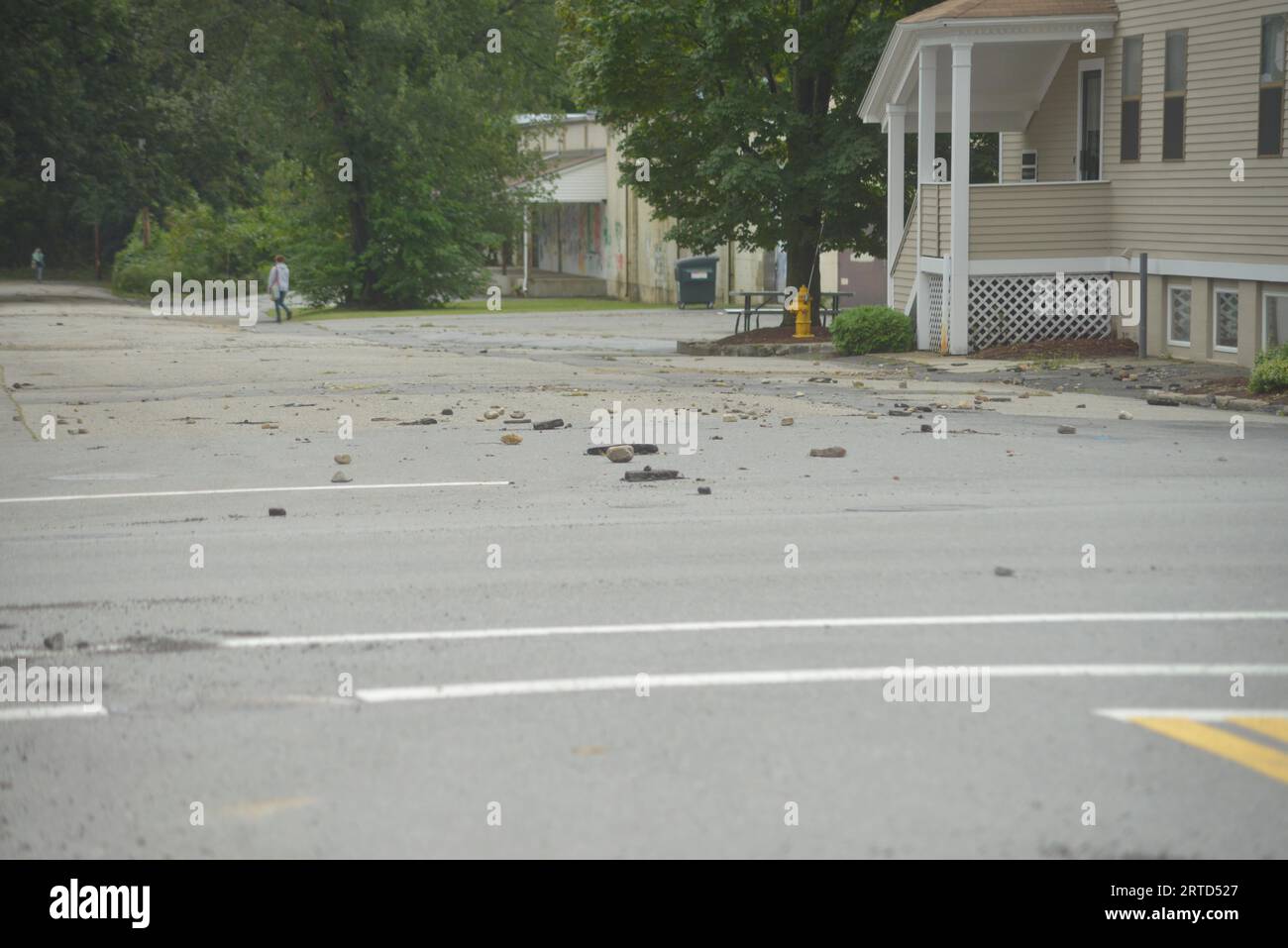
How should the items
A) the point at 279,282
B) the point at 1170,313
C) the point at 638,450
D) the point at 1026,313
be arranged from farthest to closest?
the point at 279,282, the point at 1026,313, the point at 1170,313, the point at 638,450

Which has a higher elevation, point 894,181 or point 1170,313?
point 894,181

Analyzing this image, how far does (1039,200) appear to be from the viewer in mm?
25953

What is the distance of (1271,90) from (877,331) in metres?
7.44

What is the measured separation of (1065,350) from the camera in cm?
2508

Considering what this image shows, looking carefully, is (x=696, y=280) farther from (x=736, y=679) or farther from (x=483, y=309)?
(x=736, y=679)

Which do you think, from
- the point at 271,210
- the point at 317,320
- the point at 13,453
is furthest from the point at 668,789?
the point at 271,210

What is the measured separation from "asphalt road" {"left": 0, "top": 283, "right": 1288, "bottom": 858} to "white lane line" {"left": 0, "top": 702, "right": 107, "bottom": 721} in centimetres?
3

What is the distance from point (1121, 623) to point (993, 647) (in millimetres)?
872

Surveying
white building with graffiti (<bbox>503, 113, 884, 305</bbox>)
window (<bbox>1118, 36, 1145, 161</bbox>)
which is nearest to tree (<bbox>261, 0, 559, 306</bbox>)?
white building with graffiti (<bbox>503, 113, 884, 305</bbox>)

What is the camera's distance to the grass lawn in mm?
48719

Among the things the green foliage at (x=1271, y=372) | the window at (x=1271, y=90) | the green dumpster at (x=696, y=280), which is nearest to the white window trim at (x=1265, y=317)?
the window at (x=1271, y=90)

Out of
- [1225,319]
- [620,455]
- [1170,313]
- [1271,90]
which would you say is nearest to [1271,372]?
[1225,319]

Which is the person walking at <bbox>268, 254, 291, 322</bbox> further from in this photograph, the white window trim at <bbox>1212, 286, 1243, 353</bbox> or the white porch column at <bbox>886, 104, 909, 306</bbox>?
the white window trim at <bbox>1212, 286, 1243, 353</bbox>

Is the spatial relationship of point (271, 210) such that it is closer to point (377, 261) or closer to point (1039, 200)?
point (377, 261)
